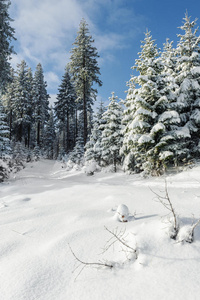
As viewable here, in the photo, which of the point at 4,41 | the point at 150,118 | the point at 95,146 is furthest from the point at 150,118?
the point at 4,41

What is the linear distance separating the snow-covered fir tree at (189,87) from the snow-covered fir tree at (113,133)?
15.9 ft

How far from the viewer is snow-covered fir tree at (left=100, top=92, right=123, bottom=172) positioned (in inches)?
578

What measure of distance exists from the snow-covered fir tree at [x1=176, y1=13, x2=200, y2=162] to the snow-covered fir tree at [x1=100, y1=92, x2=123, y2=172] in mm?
4839

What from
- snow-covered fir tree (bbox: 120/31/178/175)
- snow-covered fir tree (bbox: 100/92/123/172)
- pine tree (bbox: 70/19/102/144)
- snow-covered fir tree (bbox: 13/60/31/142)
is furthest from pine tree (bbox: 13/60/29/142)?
snow-covered fir tree (bbox: 120/31/178/175)

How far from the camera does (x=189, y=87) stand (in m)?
11.8

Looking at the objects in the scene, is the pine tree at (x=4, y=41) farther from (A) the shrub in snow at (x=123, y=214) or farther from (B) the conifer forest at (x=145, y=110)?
(A) the shrub in snow at (x=123, y=214)

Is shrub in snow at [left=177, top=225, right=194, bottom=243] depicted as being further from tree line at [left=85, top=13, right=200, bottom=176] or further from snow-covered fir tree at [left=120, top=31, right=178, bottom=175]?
snow-covered fir tree at [left=120, top=31, right=178, bottom=175]

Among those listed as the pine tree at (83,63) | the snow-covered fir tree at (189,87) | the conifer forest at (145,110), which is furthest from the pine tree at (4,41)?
the snow-covered fir tree at (189,87)

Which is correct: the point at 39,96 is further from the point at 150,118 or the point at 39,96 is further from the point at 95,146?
the point at 150,118

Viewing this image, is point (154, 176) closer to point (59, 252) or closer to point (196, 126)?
point (196, 126)

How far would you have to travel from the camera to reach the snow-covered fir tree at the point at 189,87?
1162cm

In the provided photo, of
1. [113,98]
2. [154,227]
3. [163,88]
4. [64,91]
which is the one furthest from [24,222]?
[64,91]

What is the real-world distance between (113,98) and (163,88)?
585 centimetres

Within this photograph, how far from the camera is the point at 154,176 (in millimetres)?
10094
